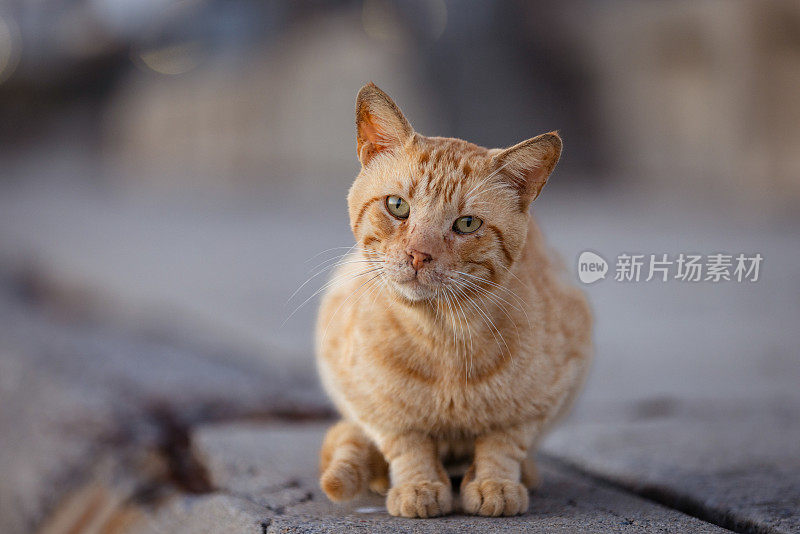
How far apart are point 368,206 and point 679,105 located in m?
7.53

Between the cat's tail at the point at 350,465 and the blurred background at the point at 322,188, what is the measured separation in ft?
1.23

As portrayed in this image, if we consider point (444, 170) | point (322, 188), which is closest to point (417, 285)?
point (444, 170)

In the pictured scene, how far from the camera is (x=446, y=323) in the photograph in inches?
49.8

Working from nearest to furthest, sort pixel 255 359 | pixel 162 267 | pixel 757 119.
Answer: pixel 255 359 < pixel 162 267 < pixel 757 119

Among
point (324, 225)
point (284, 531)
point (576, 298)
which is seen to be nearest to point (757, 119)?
point (324, 225)

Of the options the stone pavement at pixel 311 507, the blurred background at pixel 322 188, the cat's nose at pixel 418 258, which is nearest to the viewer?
the cat's nose at pixel 418 258

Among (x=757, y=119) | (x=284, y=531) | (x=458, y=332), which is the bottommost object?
(x=284, y=531)

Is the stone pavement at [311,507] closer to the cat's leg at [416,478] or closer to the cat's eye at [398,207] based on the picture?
the cat's leg at [416,478]

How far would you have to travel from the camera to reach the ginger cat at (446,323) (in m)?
1.20

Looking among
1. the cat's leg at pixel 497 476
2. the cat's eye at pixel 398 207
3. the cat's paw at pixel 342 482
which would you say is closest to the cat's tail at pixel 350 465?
the cat's paw at pixel 342 482

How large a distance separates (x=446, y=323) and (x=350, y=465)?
32 centimetres

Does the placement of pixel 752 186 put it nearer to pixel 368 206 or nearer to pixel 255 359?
pixel 255 359

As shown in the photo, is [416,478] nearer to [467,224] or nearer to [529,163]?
[467,224]

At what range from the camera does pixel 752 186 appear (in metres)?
7.32
